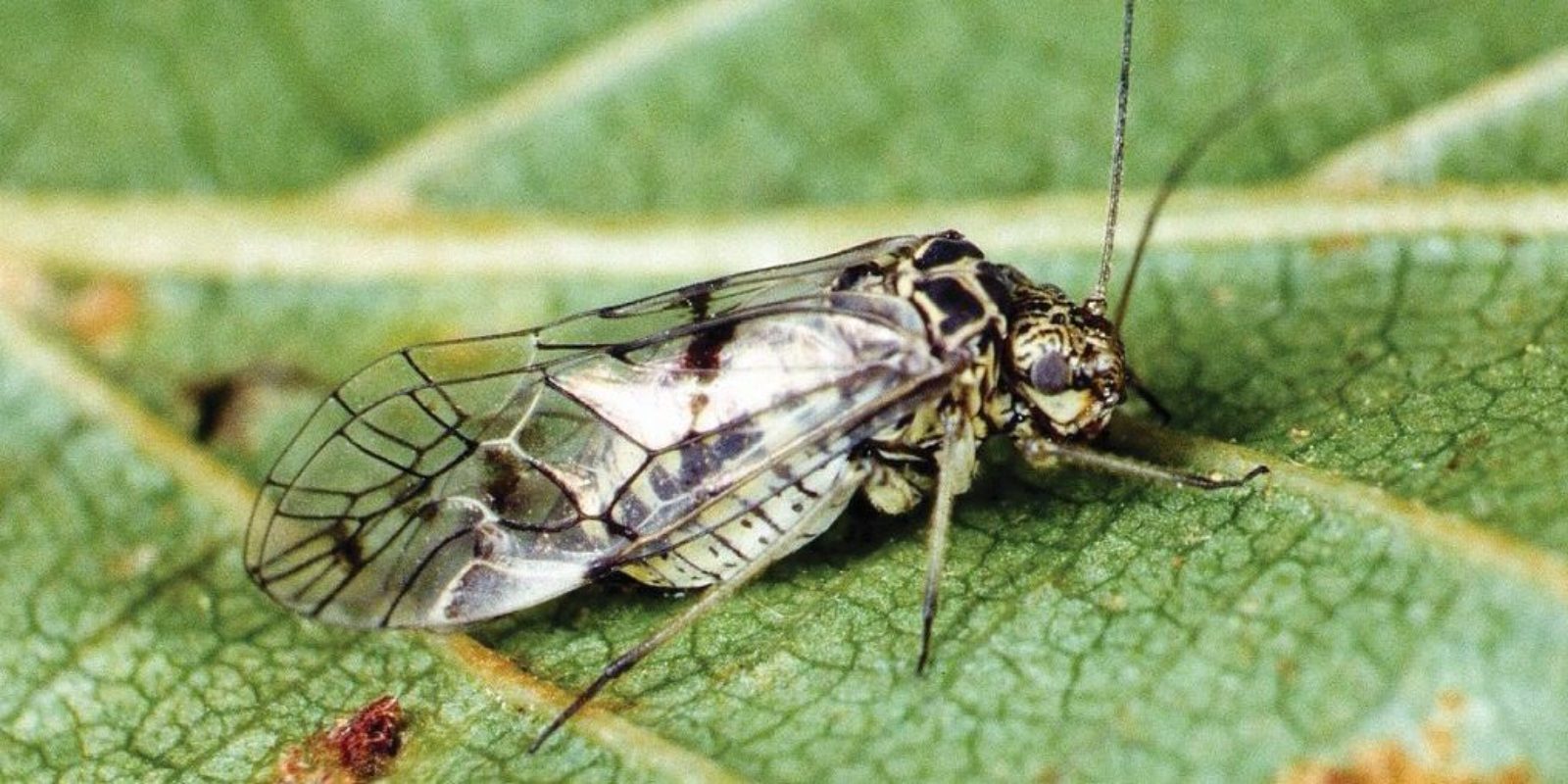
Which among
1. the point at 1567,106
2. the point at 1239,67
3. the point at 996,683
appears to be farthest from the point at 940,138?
the point at 996,683

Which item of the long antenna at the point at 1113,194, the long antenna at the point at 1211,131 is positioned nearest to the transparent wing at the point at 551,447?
the long antenna at the point at 1113,194

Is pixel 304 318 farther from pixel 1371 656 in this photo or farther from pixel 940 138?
pixel 1371 656

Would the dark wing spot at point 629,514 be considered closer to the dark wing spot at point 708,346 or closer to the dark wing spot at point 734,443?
the dark wing spot at point 734,443

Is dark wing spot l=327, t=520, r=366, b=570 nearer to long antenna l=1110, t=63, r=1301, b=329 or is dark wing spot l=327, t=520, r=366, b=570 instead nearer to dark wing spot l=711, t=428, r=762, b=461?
dark wing spot l=711, t=428, r=762, b=461

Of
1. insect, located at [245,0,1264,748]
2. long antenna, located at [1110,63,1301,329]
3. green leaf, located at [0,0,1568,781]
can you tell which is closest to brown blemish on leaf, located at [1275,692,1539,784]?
green leaf, located at [0,0,1568,781]

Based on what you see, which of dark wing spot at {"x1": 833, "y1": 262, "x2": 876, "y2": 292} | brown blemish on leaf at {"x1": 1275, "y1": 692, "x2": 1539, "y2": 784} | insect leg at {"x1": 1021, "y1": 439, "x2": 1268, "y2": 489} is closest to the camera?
brown blemish on leaf at {"x1": 1275, "y1": 692, "x2": 1539, "y2": 784}
